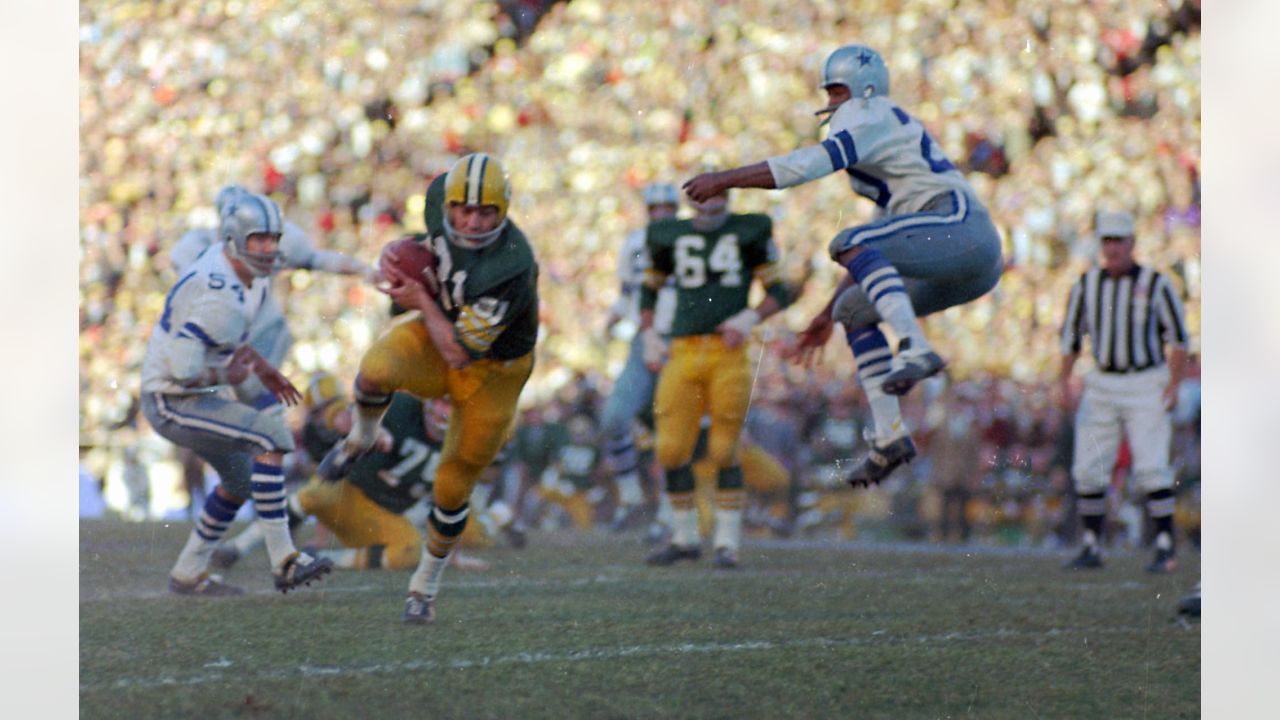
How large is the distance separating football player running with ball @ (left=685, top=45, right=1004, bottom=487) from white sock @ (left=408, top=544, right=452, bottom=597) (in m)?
1.10

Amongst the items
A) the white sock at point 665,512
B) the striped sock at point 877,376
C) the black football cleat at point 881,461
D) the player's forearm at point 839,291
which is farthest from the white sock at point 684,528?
the player's forearm at point 839,291

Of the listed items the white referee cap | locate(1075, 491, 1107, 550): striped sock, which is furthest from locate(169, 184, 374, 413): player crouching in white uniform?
locate(1075, 491, 1107, 550): striped sock

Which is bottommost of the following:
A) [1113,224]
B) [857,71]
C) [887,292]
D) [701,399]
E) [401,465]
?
[401,465]

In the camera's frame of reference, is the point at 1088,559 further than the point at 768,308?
Yes

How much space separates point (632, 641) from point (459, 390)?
0.77 metres

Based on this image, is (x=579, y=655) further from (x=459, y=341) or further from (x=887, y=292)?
(x=887, y=292)

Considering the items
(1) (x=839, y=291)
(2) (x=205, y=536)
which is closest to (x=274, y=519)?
(2) (x=205, y=536)

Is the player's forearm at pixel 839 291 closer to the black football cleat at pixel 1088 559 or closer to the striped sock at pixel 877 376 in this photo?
the striped sock at pixel 877 376

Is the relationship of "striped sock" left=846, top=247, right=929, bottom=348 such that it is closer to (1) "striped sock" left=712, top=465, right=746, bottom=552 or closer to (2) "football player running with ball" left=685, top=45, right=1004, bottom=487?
(2) "football player running with ball" left=685, top=45, right=1004, bottom=487

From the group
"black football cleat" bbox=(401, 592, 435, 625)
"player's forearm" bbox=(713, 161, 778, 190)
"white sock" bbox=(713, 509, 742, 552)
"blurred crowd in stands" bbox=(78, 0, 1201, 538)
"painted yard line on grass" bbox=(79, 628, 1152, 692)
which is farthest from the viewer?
"white sock" bbox=(713, 509, 742, 552)

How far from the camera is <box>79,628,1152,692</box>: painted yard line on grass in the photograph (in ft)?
12.6

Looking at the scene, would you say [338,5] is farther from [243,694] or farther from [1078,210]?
[1078,210]

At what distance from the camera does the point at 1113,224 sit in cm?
491

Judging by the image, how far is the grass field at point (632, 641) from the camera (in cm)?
387
